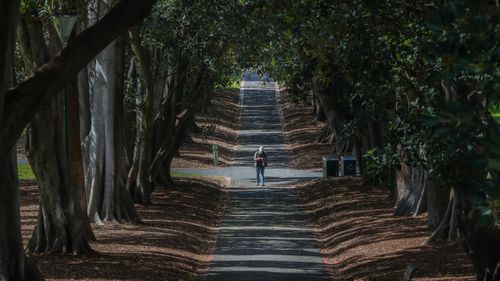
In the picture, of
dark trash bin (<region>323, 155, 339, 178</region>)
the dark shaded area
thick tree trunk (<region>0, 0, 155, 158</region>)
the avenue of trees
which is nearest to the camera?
the avenue of trees

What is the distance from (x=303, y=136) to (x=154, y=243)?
3860cm

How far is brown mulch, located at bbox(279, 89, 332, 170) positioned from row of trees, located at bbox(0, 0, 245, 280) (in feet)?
28.3

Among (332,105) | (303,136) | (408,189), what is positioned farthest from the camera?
(303,136)

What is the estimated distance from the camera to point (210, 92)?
121ft

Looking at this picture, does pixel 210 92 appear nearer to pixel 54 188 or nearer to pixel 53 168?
pixel 54 188

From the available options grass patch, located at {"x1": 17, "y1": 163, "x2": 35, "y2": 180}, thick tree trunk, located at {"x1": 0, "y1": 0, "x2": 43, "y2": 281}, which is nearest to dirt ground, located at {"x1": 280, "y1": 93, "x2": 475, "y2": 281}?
thick tree trunk, located at {"x1": 0, "y1": 0, "x2": 43, "y2": 281}

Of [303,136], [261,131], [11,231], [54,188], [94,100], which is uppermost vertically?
[261,131]

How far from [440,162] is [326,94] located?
23.7 m

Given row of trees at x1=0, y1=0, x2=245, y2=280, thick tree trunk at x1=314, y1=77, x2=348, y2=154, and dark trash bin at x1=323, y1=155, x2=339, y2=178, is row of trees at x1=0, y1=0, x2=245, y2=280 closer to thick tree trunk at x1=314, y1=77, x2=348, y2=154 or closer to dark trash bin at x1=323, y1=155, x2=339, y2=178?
thick tree trunk at x1=314, y1=77, x2=348, y2=154

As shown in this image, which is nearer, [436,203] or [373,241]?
[373,241]

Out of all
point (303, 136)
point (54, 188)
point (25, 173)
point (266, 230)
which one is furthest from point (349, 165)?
point (54, 188)

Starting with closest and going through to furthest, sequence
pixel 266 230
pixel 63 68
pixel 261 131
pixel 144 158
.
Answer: pixel 63 68, pixel 266 230, pixel 144 158, pixel 261 131

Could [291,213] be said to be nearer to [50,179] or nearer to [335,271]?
[335,271]

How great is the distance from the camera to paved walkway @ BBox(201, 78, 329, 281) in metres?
20.3
